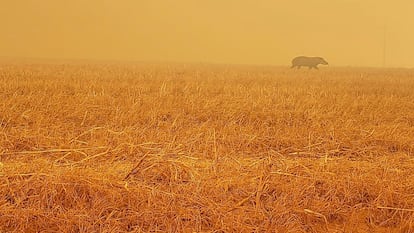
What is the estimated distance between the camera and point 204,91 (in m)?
11.7

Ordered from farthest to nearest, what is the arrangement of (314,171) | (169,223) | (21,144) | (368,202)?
(21,144)
(314,171)
(368,202)
(169,223)

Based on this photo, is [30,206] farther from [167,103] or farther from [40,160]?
[167,103]

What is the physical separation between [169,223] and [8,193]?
1.36m

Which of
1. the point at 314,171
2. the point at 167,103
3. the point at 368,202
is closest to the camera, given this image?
the point at 368,202

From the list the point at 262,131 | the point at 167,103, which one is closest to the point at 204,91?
the point at 167,103

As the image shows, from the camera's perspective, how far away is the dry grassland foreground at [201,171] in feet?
12.0

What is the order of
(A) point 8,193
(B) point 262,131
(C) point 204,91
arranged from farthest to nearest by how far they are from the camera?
(C) point 204,91 < (B) point 262,131 < (A) point 8,193

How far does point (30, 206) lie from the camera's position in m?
3.67

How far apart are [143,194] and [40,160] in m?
1.43

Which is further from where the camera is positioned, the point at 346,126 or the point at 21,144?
the point at 346,126

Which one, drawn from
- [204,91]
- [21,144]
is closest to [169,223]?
[21,144]

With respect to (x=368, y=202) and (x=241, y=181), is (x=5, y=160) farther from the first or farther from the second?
(x=368, y=202)

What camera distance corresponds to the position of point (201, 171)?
15.0ft

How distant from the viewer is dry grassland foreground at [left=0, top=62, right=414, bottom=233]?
12.0ft
